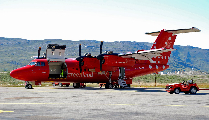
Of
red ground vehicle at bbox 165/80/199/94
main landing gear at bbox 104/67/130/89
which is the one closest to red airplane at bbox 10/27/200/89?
main landing gear at bbox 104/67/130/89

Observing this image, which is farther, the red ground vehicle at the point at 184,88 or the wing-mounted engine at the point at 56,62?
the wing-mounted engine at the point at 56,62

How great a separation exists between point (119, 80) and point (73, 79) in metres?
7.30

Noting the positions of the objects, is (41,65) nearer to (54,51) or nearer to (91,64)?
(54,51)

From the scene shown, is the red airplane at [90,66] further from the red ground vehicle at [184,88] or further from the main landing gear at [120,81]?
the red ground vehicle at [184,88]

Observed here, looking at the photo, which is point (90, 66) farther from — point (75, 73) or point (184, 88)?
point (184, 88)

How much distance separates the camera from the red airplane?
37.7m

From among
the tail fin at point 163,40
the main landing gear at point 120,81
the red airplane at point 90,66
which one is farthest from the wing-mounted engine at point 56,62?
the tail fin at point 163,40

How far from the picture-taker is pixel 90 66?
39.8 m

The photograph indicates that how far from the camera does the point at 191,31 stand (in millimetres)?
40844

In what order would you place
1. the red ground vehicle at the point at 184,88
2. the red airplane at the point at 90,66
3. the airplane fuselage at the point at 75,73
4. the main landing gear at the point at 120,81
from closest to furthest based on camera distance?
the red ground vehicle at the point at 184,88 → the airplane fuselage at the point at 75,73 → the red airplane at the point at 90,66 → the main landing gear at the point at 120,81

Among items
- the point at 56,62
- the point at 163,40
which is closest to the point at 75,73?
the point at 56,62

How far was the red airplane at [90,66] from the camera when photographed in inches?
1485

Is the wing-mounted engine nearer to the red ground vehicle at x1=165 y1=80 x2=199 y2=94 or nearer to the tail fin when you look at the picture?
the tail fin

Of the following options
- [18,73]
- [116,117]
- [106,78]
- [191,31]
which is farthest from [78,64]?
[116,117]
